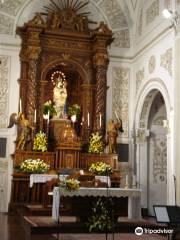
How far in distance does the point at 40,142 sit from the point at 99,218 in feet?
20.7

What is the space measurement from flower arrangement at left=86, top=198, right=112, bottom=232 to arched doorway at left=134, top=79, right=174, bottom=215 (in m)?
6.39

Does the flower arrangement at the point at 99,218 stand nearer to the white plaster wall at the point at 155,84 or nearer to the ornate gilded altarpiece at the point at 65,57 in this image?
the white plaster wall at the point at 155,84

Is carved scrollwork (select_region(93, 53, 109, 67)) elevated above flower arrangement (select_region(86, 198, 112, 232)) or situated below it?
above

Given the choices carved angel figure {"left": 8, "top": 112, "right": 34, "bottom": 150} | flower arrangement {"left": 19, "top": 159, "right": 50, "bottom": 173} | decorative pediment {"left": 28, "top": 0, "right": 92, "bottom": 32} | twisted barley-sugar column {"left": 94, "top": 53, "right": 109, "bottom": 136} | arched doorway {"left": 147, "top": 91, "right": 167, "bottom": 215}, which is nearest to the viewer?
flower arrangement {"left": 19, "top": 159, "right": 50, "bottom": 173}

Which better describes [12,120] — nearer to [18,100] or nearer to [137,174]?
[18,100]

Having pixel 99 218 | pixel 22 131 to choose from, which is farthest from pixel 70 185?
pixel 22 131

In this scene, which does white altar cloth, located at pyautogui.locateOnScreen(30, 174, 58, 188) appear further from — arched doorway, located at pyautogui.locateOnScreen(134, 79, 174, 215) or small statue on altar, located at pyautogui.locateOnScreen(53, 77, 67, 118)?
arched doorway, located at pyautogui.locateOnScreen(134, 79, 174, 215)

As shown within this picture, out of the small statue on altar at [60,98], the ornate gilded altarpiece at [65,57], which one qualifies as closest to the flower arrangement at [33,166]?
the ornate gilded altarpiece at [65,57]

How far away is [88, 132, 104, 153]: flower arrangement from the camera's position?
664 inches

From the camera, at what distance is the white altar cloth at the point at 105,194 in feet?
37.2

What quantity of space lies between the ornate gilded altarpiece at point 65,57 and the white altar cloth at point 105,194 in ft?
16.4

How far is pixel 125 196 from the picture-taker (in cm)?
1220

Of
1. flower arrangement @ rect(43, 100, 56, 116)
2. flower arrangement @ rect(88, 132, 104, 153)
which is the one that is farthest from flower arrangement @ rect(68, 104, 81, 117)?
flower arrangement @ rect(88, 132, 104, 153)

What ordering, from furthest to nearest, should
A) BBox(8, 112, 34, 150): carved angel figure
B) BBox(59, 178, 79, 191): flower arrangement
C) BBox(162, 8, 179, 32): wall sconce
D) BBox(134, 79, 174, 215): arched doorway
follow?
BBox(134, 79, 174, 215): arched doorway → BBox(8, 112, 34, 150): carved angel figure → BBox(162, 8, 179, 32): wall sconce → BBox(59, 178, 79, 191): flower arrangement
